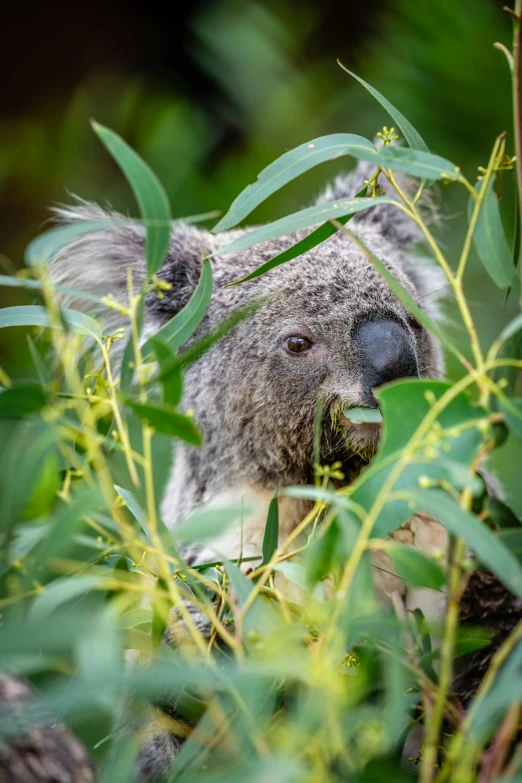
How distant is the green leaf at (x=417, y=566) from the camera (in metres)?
0.95

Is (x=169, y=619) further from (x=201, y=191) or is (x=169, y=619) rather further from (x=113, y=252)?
(x=201, y=191)

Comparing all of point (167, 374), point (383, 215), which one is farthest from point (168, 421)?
point (383, 215)

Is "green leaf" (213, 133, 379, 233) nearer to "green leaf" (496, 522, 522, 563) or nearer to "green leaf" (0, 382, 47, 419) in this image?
"green leaf" (0, 382, 47, 419)

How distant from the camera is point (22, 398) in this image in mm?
1098

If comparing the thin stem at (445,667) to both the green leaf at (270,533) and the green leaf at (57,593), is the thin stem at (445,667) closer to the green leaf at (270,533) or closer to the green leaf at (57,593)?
the green leaf at (57,593)

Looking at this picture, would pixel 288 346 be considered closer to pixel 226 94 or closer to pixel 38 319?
pixel 38 319

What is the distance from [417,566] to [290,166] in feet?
2.18

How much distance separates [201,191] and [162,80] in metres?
1.37

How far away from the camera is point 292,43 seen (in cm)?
517

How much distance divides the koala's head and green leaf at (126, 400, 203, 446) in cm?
84

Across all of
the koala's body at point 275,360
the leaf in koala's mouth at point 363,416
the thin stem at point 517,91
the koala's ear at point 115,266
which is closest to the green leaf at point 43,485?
the leaf in koala's mouth at point 363,416

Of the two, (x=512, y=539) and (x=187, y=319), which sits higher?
(x=187, y=319)

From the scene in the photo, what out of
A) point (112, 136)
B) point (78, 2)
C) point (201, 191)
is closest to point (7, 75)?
point (78, 2)

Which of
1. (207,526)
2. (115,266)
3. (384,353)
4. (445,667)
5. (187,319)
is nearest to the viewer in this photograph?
(445,667)
